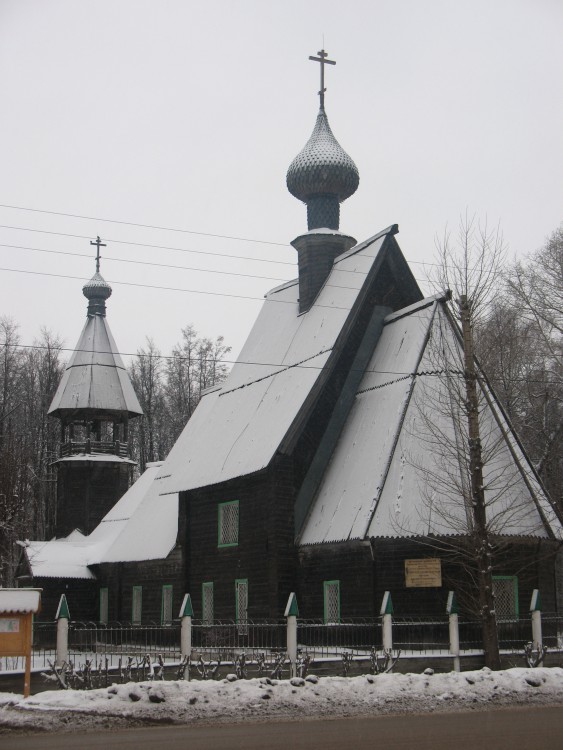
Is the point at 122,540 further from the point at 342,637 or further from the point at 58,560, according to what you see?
the point at 342,637

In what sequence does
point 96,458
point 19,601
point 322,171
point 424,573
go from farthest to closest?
point 96,458 → point 322,171 → point 424,573 → point 19,601

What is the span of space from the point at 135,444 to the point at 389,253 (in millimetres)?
33701

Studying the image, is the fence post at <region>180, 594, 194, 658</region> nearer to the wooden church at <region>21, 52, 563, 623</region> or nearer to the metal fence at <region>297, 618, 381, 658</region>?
the metal fence at <region>297, 618, 381, 658</region>

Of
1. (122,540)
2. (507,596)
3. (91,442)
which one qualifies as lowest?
(507,596)

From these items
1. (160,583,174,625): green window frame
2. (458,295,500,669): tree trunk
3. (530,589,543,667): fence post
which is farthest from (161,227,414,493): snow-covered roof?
(530,589,543,667): fence post

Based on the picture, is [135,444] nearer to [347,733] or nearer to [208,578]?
[208,578]

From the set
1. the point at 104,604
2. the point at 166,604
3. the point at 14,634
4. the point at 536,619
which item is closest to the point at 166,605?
the point at 166,604

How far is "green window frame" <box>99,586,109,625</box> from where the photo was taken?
1297 inches

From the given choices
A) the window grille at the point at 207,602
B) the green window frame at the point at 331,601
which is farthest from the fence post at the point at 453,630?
the window grille at the point at 207,602

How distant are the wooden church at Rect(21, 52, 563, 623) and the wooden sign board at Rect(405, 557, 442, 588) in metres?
0.04

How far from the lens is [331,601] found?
70.8ft

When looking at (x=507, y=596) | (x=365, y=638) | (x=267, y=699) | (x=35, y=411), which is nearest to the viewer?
(x=267, y=699)

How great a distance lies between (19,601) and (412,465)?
31.6ft

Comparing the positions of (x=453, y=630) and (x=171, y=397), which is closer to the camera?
(x=453, y=630)
